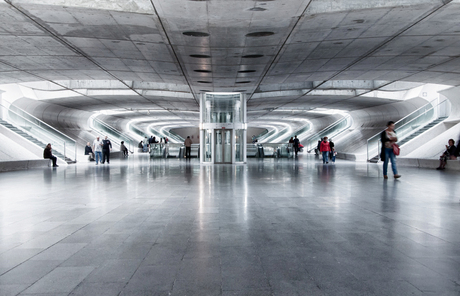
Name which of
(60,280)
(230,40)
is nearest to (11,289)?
(60,280)

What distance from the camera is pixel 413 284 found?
118 inches

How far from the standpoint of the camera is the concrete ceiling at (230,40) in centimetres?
916

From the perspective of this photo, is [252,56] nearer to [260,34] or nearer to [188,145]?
[260,34]

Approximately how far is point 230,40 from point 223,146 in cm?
1209

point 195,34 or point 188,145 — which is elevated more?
point 195,34

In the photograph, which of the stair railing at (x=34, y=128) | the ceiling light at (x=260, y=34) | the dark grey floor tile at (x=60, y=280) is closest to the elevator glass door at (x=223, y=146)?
the stair railing at (x=34, y=128)

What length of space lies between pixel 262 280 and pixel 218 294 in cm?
45

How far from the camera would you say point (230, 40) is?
12078mm

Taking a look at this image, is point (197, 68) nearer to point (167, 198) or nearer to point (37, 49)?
point (37, 49)

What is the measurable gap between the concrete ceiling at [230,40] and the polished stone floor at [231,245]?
452 cm

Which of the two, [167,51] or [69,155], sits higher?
[167,51]

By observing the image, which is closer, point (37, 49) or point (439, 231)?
point (439, 231)

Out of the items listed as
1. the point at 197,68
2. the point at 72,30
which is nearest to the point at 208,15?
the point at 72,30

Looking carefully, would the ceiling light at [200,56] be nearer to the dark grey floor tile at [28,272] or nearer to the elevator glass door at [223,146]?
the elevator glass door at [223,146]
